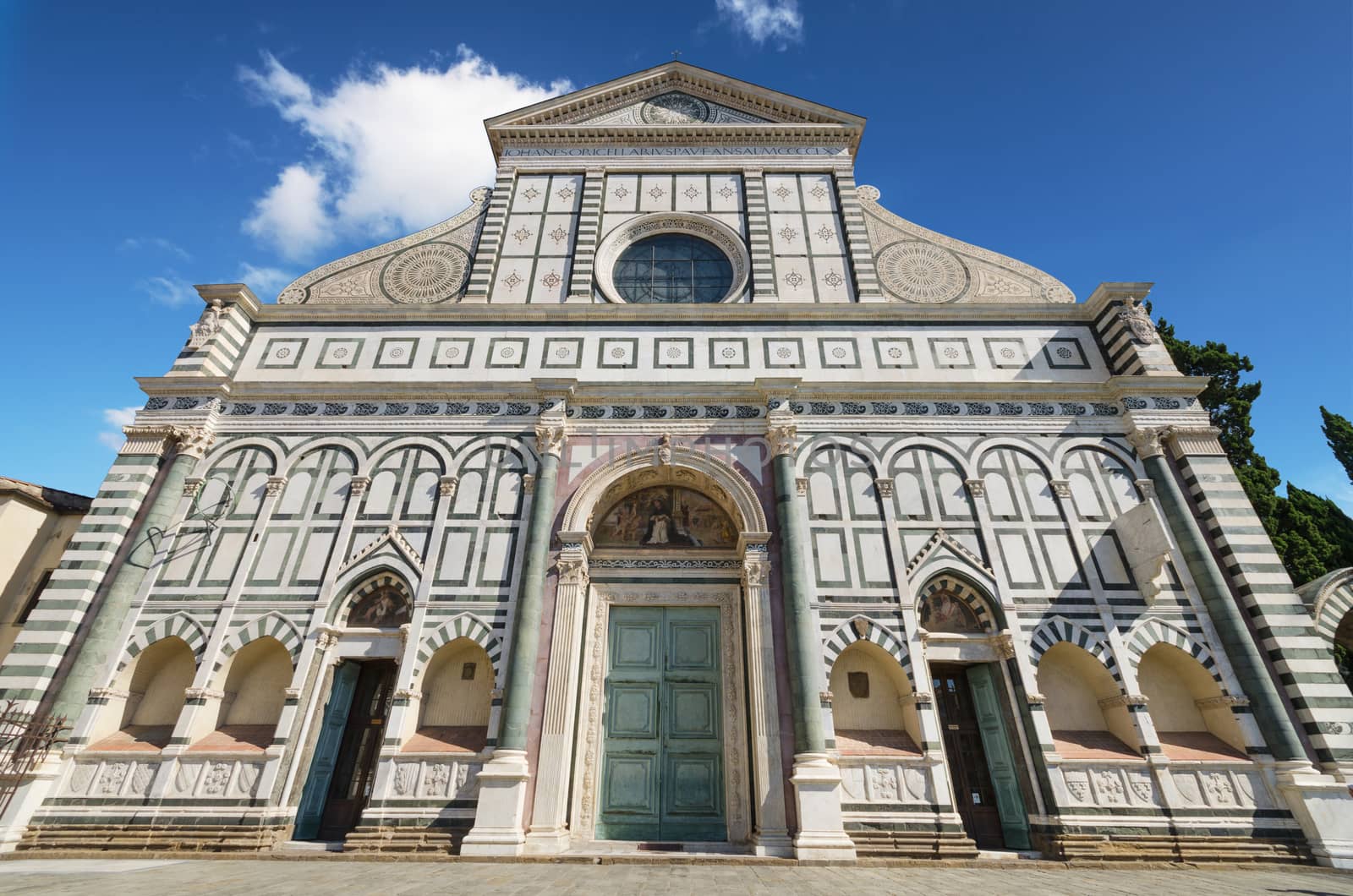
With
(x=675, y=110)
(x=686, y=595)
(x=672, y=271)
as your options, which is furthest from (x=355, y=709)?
(x=675, y=110)

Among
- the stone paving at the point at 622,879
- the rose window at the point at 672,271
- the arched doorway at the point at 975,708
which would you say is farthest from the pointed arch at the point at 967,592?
the rose window at the point at 672,271

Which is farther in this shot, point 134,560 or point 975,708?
point 134,560

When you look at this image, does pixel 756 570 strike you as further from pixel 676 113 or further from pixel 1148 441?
pixel 676 113

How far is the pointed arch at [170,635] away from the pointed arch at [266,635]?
0.37 metres

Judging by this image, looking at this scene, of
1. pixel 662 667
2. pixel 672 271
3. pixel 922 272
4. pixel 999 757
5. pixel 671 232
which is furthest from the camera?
pixel 671 232

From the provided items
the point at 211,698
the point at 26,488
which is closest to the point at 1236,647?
the point at 211,698

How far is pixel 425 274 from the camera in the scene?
46.6ft

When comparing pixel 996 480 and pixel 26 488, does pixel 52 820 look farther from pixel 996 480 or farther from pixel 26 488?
pixel 996 480

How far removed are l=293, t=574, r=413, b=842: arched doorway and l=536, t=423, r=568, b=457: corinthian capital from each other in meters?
3.26

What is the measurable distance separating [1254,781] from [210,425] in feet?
58.4

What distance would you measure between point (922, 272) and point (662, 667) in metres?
10.1

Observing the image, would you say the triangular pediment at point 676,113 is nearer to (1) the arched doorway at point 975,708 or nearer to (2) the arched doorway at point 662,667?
(2) the arched doorway at point 662,667

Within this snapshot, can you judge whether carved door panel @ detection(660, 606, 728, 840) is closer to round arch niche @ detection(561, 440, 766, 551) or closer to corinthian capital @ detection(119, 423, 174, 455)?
round arch niche @ detection(561, 440, 766, 551)

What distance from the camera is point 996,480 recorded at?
1121 cm
